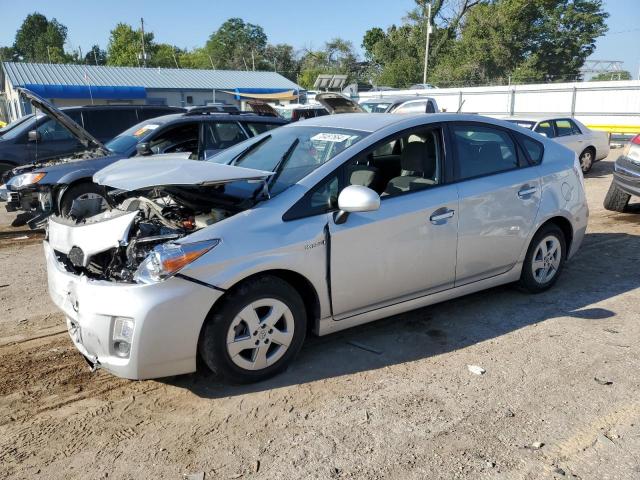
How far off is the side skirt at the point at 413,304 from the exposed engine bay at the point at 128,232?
1032 mm

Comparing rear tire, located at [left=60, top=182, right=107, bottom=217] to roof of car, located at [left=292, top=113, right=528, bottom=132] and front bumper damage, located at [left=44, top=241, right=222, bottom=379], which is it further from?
front bumper damage, located at [left=44, top=241, right=222, bottom=379]

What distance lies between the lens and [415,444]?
9.59 ft

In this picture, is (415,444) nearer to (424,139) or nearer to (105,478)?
(105,478)

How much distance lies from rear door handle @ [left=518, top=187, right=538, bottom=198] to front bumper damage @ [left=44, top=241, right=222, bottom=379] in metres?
2.82

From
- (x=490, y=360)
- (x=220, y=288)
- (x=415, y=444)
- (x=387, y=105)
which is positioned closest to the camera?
(x=415, y=444)

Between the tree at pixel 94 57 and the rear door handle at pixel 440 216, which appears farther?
the tree at pixel 94 57

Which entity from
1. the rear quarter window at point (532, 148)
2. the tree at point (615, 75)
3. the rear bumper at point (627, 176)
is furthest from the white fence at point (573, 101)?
the tree at point (615, 75)

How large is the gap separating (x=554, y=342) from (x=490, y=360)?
642 millimetres

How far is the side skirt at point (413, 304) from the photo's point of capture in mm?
3754

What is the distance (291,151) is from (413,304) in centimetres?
153

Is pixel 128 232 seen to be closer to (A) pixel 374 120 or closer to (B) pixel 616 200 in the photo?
(A) pixel 374 120

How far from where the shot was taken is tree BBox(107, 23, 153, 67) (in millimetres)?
78188

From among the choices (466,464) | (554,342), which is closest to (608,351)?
(554,342)

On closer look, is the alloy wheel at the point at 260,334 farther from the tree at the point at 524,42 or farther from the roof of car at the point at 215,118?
the tree at the point at 524,42
